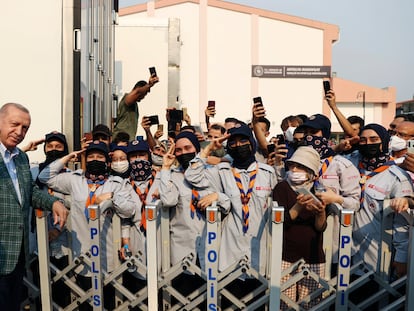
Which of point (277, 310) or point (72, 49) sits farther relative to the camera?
point (72, 49)

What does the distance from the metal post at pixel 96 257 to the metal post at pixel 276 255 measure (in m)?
1.44

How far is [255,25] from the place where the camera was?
33719 millimetres

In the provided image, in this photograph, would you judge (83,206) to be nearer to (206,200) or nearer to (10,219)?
(10,219)

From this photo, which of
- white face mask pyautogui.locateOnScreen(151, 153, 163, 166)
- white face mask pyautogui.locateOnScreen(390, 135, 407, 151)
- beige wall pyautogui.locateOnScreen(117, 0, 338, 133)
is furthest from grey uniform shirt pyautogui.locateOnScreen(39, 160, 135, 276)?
beige wall pyautogui.locateOnScreen(117, 0, 338, 133)

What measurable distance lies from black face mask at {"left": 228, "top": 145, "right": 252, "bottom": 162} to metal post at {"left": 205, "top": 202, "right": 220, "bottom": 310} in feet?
2.14

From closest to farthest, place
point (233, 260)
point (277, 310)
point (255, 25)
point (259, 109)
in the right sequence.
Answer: point (277, 310), point (233, 260), point (259, 109), point (255, 25)

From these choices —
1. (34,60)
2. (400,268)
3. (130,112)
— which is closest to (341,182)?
(400,268)

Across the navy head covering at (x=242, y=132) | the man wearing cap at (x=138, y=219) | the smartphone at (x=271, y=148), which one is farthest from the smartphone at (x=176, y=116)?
the navy head covering at (x=242, y=132)

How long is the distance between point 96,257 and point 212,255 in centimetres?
100

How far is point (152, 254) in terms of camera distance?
3.77m

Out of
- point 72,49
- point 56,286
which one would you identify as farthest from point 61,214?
point 72,49

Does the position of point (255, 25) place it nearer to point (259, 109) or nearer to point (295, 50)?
point (295, 50)

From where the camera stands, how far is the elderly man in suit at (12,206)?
142 inches

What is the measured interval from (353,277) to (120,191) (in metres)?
2.23
